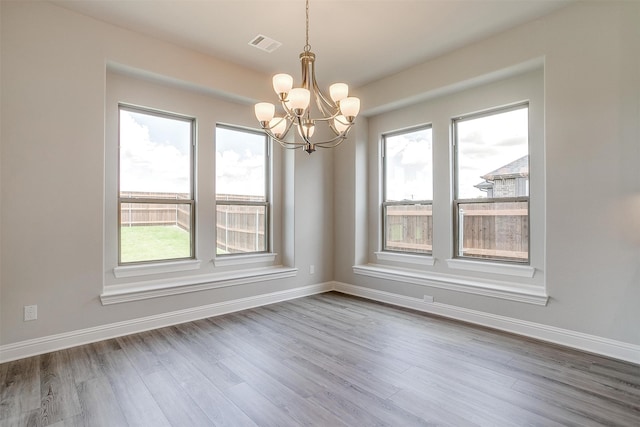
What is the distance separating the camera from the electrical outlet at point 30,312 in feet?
9.18

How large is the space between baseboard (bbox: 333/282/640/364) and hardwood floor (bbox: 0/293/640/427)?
13cm

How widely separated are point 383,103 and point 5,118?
4.07 metres

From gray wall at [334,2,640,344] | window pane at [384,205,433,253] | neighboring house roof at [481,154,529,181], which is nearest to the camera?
gray wall at [334,2,640,344]

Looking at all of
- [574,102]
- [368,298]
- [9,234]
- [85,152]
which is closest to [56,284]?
[9,234]

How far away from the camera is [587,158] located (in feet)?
9.57

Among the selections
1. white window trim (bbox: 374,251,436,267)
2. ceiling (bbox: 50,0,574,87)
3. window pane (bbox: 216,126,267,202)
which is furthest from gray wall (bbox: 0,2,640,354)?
window pane (bbox: 216,126,267,202)

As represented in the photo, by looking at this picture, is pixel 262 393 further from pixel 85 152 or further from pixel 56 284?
pixel 85 152

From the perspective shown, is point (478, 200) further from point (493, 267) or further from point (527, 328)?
point (527, 328)

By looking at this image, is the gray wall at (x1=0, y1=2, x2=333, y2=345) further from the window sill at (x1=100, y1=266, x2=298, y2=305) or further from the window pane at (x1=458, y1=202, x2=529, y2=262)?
the window pane at (x1=458, y1=202, x2=529, y2=262)

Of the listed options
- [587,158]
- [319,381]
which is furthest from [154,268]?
[587,158]

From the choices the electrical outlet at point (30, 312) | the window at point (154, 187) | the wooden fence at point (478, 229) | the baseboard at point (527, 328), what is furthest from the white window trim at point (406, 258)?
the electrical outlet at point (30, 312)

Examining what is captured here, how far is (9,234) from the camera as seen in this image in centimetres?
273

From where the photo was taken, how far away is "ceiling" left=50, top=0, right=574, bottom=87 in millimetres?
2947

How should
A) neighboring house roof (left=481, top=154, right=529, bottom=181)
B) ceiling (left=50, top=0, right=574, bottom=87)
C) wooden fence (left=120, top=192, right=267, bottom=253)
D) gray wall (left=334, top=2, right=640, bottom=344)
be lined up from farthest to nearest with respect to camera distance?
1. wooden fence (left=120, top=192, right=267, bottom=253)
2. neighboring house roof (left=481, top=154, right=529, bottom=181)
3. ceiling (left=50, top=0, right=574, bottom=87)
4. gray wall (left=334, top=2, right=640, bottom=344)
